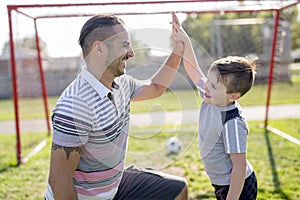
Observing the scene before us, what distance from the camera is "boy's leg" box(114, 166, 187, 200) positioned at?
2.35 metres

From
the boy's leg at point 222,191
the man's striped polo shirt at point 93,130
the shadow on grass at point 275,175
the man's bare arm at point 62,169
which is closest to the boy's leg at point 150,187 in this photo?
the man's striped polo shirt at point 93,130

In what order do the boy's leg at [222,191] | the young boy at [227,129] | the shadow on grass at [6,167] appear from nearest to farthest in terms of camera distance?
Result: the young boy at [227,129]
the boy's leg at [222,191]
the shadow on grass at [6,167]

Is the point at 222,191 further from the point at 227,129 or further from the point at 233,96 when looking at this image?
the point at 233,96

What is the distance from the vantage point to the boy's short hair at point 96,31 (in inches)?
82.0

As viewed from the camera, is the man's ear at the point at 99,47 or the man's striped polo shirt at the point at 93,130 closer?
the man's striped polo shirt at the point at 93,130

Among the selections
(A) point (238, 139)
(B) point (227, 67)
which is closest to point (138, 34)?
(B) point (227, 67)

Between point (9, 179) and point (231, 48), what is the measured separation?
14.9 meters

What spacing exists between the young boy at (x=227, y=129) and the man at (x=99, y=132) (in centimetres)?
25

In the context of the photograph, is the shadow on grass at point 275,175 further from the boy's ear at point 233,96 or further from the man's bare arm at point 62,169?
the man's bare arm at point 62,169

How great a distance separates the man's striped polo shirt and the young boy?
51 cm

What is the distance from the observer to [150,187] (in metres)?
2.39

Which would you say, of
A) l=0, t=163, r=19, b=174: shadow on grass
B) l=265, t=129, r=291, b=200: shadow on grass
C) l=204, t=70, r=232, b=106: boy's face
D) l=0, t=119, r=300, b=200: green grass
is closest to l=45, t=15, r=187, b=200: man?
l=204, t=70, r=232, b=106: boy's face

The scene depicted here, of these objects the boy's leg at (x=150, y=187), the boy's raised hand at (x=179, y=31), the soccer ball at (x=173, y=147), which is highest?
the boy's raised hand at (x=179, y=31)

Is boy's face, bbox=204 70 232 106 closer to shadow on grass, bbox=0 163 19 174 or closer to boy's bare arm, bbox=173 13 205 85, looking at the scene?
boy's bare arm, bbox=173 13 205 85
